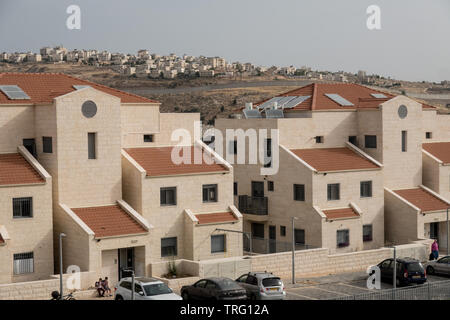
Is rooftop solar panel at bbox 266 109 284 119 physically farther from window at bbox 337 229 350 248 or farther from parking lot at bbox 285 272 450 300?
parking lot at bbox 285 272 450 300

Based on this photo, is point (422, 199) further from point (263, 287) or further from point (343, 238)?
point (263, 287)

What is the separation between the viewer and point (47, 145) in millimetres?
45250

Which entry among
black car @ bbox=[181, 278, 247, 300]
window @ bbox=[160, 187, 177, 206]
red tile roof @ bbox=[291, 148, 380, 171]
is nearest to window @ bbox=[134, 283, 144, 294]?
black car @ bbox=[181, 278, 247, 300]

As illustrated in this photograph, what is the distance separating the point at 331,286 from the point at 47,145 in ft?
58.1

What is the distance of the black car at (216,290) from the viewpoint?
37.4 metres

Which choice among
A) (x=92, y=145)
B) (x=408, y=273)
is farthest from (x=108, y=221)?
(x=408, y=273)

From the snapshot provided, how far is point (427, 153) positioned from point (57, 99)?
29.5 metres

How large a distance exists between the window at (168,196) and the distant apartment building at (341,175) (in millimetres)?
8882

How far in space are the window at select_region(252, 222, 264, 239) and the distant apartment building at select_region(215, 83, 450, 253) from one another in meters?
0.09

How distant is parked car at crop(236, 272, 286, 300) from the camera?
127ft

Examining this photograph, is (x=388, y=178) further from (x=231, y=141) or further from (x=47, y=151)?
(x=47, y=151)

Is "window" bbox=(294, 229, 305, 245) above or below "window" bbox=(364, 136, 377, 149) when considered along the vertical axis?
below

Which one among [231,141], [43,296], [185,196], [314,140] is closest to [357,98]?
[314,140]

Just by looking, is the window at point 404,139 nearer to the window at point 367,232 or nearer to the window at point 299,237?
the window at point 367,232
